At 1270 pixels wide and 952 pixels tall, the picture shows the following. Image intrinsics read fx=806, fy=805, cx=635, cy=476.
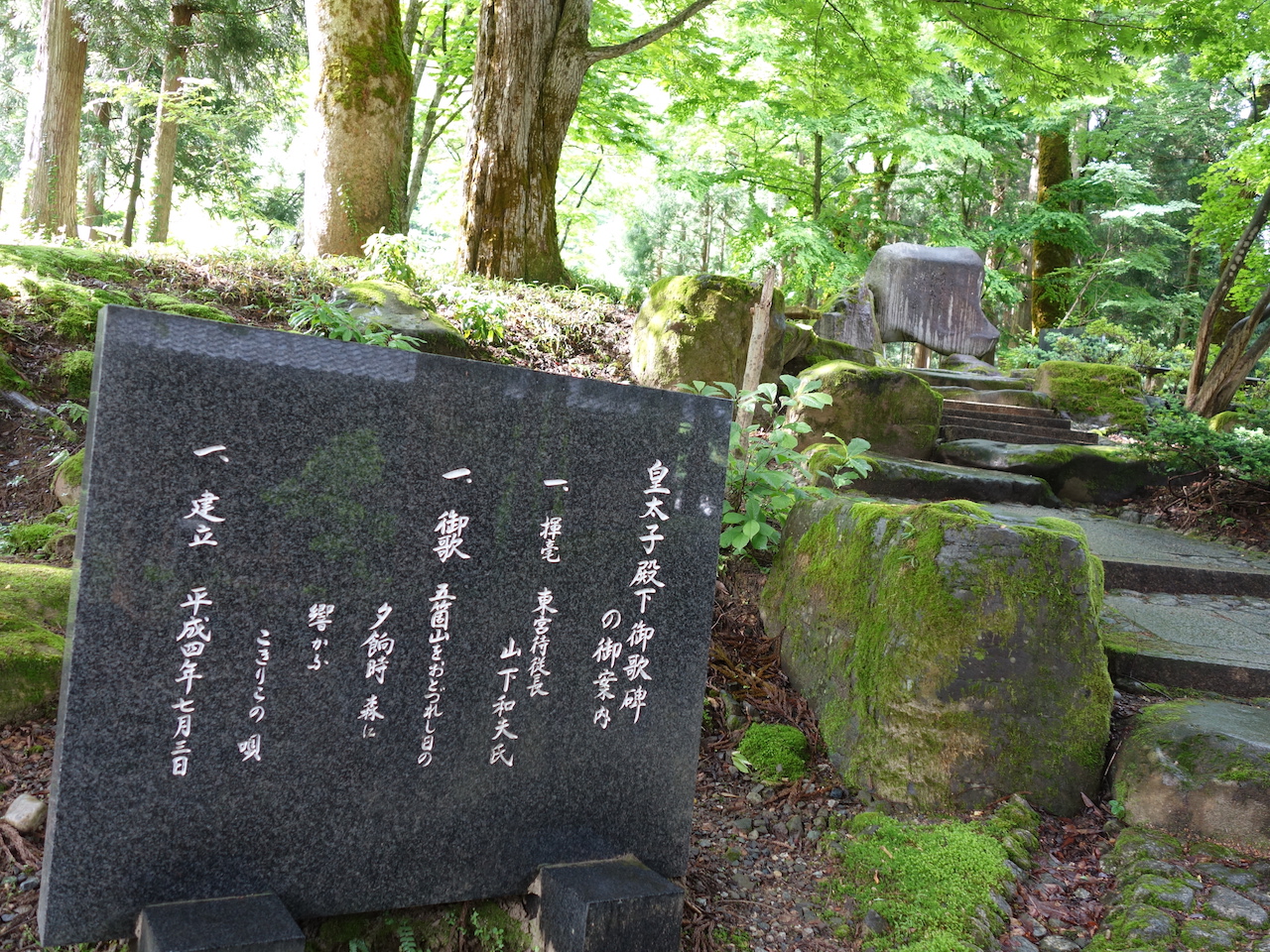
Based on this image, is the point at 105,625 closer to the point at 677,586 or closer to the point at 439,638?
the point at 439,638

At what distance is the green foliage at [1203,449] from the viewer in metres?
5.80

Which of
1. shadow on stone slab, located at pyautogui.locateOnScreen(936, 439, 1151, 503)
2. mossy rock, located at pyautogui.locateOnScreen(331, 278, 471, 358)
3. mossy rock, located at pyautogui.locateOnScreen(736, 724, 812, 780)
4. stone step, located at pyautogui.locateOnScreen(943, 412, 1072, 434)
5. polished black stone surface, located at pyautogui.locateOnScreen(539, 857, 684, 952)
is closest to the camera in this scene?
polished black stone surface, located at pyautogui.locateOnScreen(539, 857, 684, 952)

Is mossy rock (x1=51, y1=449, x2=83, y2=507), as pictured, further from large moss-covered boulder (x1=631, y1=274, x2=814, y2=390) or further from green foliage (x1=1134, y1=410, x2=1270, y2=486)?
green foliage (x1=1134, y1=410, x2=1270, y2=486)

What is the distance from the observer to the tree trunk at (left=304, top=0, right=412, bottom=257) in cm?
737

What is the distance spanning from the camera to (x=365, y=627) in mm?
1942

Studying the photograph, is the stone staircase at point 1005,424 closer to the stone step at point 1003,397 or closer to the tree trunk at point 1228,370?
the stone step at point 1003,397

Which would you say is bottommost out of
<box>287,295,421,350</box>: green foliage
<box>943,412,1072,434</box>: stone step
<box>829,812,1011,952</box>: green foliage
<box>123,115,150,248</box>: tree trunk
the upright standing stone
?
<box>829,812,1011,952</box>: green foliage

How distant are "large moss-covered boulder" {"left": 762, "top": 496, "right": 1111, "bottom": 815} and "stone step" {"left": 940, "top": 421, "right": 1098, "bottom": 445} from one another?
14.2ft

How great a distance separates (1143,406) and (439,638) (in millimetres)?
8024

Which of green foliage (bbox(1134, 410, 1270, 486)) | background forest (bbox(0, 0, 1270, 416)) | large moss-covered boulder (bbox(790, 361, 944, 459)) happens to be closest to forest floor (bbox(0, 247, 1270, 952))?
green foliage (bbox(1134, 410, 1270, 486))

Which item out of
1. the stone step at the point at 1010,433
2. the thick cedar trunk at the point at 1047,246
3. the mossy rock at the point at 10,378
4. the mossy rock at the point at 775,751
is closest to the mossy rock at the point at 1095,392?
the stone step at the point at 1010,433

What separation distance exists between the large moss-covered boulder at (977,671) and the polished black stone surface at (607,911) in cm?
118

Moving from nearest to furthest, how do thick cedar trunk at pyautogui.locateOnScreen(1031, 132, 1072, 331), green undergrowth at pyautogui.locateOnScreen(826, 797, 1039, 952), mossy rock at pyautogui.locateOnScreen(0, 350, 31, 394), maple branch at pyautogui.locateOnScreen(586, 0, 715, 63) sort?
green undergrowth at pyautogui.locateOnScreen(826, 797, 1039, 952) → mossy rock at pyautogui.locateOnScreen(0, 350, 31, 394) → maple branch at pyautogui.locateOnScreen(586, 0, 715, 63) → thick cedar trunk at pyautogui.locateOnScreen(1031, 132, 1072, 331)

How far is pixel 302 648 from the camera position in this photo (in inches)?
73.4
